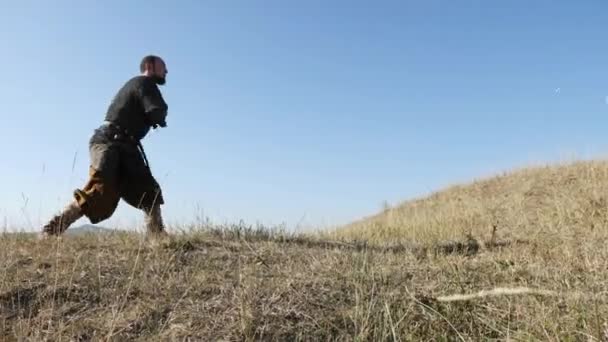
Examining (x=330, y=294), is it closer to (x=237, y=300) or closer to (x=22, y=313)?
(x=237, y=300)

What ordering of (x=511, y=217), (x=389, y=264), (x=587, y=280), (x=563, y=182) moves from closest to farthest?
(x=587, y=280), (x=389, y=264), (x=511, y=217), (x=563, y=182)

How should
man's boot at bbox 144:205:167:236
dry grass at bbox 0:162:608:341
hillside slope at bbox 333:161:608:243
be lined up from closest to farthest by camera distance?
dry grass at bbox 0:162:608:341
man's boot at bbox 144:205:167:236
hillside slope at bbox 333:161:608:243

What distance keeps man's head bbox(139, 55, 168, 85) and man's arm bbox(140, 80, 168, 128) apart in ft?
0.62

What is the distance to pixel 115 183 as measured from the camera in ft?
20.2

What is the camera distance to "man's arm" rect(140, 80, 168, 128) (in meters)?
6.28

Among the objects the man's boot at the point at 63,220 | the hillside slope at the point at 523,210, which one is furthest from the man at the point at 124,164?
the hillside slope at the point at 523,210

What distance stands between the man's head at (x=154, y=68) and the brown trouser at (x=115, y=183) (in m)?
0.84

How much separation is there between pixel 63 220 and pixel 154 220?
2.87 feet

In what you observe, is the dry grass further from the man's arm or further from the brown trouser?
the man's arm

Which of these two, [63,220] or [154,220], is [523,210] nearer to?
[154,220]

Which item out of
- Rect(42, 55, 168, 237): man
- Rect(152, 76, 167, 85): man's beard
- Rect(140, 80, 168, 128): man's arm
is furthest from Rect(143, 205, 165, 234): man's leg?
Rect(152, 76, 167, 85): man's beard

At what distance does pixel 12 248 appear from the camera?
4.97m

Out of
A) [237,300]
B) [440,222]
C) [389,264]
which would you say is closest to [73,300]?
[237,300]

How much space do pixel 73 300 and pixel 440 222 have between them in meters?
5.96
